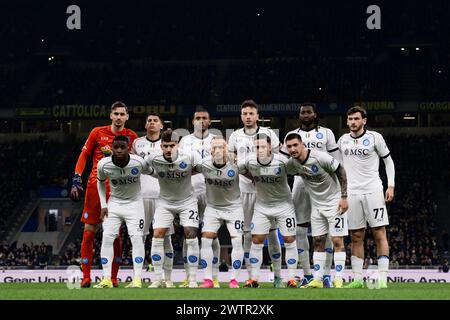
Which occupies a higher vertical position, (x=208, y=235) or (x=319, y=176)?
(x=319, y=176)

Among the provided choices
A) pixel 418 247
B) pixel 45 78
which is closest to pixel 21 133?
pixel 45 78

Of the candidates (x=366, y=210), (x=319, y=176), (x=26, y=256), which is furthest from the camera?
(x=26, y=256)

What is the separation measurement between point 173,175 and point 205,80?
25484 mm

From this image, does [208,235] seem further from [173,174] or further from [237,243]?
[173,174]

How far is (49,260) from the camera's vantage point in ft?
102

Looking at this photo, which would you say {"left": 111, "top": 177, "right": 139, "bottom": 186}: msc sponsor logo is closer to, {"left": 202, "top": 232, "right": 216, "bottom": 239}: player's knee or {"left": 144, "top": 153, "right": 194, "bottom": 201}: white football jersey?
{"left": 144, "top": 153, "right": 194, "bottom": 201}: white football jersey

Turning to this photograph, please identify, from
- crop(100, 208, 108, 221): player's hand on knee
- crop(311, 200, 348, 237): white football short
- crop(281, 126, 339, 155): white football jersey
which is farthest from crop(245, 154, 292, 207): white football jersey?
crop(100, 208, 108, 221): player's hand on knee

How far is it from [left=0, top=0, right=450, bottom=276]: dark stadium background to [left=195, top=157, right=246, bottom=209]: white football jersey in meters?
18.8

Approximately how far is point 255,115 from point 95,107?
2309 cm

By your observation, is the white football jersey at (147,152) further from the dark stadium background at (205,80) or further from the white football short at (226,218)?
the dark stadium background at (205,80)

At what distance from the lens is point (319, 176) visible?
12320mm

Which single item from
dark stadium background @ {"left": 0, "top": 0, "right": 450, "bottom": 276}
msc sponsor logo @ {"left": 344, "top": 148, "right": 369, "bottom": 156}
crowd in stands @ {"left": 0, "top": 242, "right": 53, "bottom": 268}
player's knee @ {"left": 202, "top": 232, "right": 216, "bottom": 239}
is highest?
dark stadium background @ {"left": 0, "top": 0, "right": 450, "bottom": 276}

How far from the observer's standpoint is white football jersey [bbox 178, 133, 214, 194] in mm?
12977

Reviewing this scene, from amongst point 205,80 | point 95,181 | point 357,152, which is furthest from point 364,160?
point 205,80
